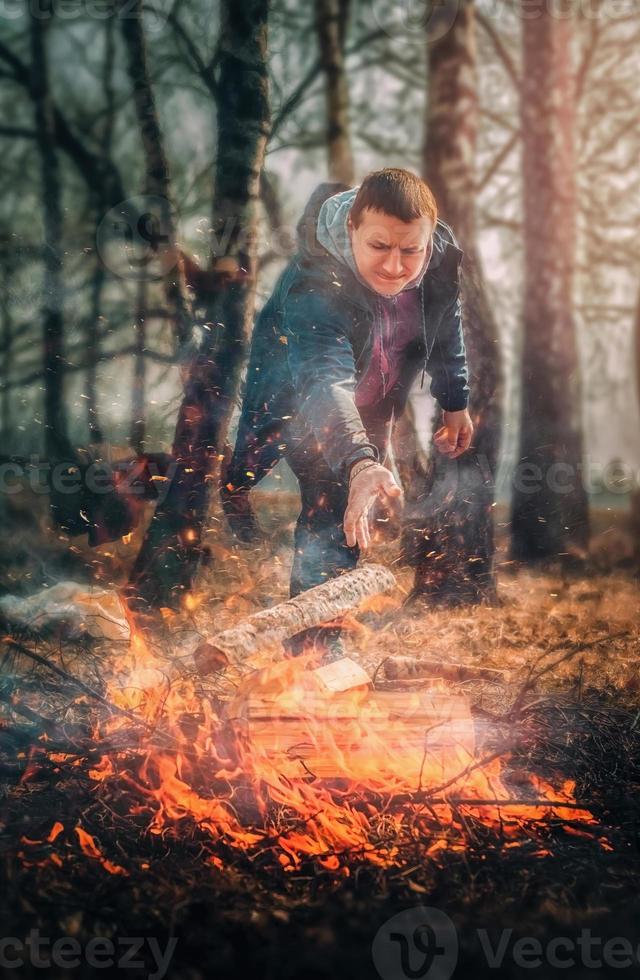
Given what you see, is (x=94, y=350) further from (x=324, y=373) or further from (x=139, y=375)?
(x=324, y=373)

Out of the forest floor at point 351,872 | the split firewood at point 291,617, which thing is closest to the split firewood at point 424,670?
the forest floor at point 351,872

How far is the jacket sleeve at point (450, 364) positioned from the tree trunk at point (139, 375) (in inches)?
64.2

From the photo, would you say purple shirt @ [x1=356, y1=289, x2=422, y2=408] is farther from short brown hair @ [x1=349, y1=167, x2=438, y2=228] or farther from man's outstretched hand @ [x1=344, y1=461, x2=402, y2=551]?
man's outstretched hand @ [x1=344, y1=461, x2=402, y2=551]

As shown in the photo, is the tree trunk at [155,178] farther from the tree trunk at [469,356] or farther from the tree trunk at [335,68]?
the tree trunk at [469,356]

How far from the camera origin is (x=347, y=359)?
12.4ft

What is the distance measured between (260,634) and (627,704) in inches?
81.0

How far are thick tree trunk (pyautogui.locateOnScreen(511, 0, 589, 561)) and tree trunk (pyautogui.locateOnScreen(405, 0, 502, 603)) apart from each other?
270 millimetres

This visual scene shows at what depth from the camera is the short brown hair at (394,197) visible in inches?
144

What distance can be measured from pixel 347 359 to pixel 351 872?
2.40 metres

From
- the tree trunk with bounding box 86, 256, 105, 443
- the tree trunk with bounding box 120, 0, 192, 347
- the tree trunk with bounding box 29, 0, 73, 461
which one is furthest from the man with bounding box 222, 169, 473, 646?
the tree trunk with bounding box 29, 0, 73, 461

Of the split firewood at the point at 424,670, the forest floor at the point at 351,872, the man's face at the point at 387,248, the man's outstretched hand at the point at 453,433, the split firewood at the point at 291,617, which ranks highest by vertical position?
the man's face at the point at 387,248

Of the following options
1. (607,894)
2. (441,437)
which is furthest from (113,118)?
(607,894)

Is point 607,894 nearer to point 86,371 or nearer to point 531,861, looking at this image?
point 531,861

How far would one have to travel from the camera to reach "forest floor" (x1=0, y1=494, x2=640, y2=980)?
2.15 meters
